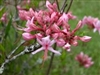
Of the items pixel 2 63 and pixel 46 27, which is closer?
pixel 46 27

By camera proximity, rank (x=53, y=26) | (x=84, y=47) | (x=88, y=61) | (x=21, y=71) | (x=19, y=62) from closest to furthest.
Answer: (x=53, y=26)
(x=21, y=71)
(x=19, y=62)
(x=88, y=61)
(x=84, y=47)

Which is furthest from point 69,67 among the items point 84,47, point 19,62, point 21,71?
point 21,71

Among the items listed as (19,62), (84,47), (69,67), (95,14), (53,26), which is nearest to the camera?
(53,26)

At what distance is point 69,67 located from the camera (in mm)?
3443

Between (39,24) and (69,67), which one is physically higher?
(39,24)

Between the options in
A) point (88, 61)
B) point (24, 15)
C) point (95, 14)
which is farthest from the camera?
point (95, 14)

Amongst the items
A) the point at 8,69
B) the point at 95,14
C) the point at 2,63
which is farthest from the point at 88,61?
the point at 95,14

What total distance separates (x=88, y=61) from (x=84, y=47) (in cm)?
130

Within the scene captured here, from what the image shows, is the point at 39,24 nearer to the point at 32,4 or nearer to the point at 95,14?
the point at 32,4

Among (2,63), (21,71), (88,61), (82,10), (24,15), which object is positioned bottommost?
(82,10)

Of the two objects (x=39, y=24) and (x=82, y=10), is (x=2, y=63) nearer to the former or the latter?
(x=39, y=24)

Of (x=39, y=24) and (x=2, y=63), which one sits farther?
(x=2, y=63)

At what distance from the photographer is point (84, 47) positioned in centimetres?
400

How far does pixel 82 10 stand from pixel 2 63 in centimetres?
380
